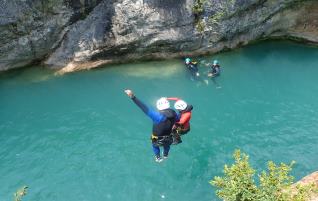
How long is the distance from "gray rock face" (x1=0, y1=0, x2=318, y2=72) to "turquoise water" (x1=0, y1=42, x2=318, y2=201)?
0.83m

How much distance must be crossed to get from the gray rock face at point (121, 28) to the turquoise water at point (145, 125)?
83cm

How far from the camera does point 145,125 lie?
19.5 metres

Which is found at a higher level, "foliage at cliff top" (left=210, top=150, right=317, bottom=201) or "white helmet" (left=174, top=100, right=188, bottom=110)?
"white helmet" (left=174, top=100, right=188, bottom=110)

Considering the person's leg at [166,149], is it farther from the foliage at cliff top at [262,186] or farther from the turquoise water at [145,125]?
the foliage at cliff top at [262,186]

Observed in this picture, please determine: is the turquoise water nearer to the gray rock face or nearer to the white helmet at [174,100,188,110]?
the gray rock face

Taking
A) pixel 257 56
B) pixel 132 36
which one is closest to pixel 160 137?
pixel 132 36

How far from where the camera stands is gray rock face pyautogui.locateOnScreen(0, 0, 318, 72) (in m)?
22.4

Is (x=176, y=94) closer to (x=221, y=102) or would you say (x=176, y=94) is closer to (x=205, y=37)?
(x=221, y=102)

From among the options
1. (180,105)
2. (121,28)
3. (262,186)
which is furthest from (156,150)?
(121,28)

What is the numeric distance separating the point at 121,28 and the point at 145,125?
20.6 feet

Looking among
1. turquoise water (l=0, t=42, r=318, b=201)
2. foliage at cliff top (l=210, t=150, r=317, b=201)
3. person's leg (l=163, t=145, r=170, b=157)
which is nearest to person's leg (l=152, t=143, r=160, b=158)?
person's leg (l=163, t=145, r=170, b=157)

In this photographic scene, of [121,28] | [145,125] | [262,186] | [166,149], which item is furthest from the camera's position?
[121,28]

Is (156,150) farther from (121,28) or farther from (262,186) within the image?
(121,28)

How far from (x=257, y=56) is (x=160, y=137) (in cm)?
1127
